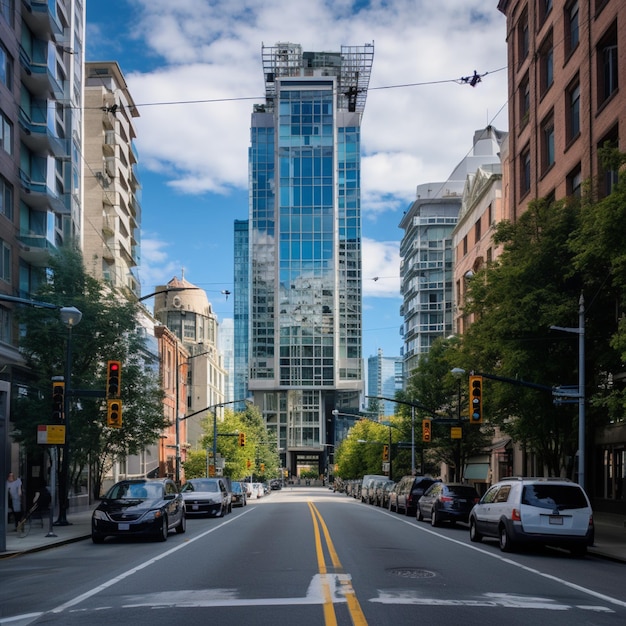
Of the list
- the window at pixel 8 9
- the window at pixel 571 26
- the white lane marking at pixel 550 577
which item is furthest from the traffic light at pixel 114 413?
the window at pixel 571 26

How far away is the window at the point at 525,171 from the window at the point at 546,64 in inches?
155

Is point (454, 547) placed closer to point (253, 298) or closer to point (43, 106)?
point (43, 106)

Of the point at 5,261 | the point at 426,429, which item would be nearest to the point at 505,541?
the point at 5,261

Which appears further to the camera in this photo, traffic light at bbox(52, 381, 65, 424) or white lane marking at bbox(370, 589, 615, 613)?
traffic light at bbox(52, 381, 65, 424)

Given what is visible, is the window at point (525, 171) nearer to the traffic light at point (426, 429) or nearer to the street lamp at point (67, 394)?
the traffic light at point (426, 429)

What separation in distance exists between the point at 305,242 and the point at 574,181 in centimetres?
9125

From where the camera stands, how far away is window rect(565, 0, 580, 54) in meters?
36.6

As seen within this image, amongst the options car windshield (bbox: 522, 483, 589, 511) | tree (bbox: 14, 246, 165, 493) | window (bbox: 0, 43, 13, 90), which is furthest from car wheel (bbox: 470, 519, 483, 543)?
window (bbox: 0, 43, 13, 90)

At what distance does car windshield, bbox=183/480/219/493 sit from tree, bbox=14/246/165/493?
4.80 meters

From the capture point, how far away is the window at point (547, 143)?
39969 millimetres

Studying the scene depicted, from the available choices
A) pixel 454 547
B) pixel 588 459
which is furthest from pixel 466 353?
pixel 454 547

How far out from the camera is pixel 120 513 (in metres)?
21.7

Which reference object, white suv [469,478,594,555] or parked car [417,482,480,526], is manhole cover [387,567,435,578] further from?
parked car [417,482,480,526]

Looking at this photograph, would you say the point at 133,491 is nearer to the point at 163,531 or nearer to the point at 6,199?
the point at 163,531
